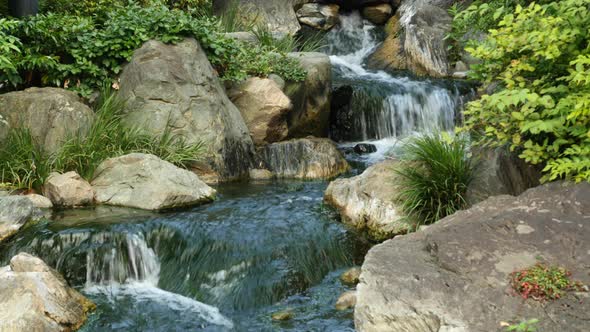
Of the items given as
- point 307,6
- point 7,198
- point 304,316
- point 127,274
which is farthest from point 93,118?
point 307,6

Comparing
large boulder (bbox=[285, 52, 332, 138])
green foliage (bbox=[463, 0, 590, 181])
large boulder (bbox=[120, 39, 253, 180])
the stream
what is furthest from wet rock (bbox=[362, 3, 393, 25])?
→ green foliage (bbox=[463, 0, 590, 181])

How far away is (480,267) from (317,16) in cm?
1408

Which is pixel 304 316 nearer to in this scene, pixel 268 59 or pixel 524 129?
pixel 524 129

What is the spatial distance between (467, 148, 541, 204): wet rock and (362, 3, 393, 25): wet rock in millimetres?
12114

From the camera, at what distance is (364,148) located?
11273 millimetres

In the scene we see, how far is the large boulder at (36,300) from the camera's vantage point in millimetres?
4695

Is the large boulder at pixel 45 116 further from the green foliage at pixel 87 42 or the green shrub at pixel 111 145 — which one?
the green foliage at pixel 87 42

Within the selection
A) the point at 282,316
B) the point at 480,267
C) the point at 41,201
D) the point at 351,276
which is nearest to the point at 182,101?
the point at 41,201

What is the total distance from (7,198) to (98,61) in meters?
3.30

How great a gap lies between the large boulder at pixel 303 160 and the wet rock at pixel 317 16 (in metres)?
7.67

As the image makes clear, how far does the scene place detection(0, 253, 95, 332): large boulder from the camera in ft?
15.4

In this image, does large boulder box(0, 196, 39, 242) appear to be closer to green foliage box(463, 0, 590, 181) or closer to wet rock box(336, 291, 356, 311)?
wet rock box(336, 291, 356, 311)

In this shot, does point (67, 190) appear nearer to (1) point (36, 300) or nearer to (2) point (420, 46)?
(1) point (36, 300)

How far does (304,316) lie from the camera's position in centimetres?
530
